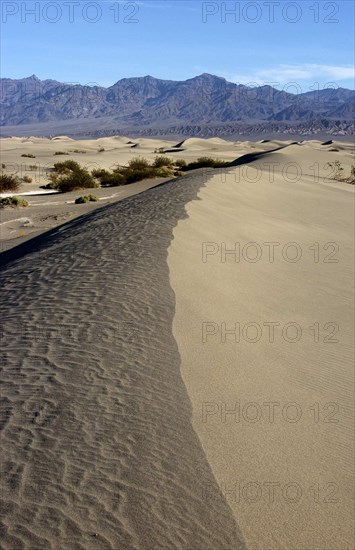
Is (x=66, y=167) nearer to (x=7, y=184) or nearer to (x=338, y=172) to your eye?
(x=7, y=184)

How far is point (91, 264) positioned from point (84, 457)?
4.23m

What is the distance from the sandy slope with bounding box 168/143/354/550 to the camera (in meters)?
3.58

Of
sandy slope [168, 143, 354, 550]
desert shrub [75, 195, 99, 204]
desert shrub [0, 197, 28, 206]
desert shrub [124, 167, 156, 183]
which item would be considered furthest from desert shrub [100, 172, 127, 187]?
sandy slope [168, 143, 354, 550]

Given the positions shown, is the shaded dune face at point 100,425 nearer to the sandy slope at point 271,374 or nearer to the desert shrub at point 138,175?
the sandy slope at point 271,374

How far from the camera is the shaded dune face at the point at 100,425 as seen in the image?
2.97 metres

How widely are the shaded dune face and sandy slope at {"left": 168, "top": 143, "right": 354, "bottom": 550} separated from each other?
23cm

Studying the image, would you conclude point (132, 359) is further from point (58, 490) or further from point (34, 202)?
point (34, 202)

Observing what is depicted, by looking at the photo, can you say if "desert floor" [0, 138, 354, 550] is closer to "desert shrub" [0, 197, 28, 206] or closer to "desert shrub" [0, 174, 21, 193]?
"desert shrub" [0, 197, 28, 206]

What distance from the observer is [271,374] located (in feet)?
17.9

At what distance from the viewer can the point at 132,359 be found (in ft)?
15.5

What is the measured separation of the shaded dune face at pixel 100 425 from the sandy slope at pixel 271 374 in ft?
0.75

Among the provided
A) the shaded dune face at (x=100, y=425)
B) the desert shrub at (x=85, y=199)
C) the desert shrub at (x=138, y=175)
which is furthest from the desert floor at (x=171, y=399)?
the desert shrub at (x=138, y=175)

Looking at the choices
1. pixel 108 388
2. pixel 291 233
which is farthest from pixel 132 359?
pixel 291 233

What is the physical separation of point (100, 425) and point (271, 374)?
212 cm
